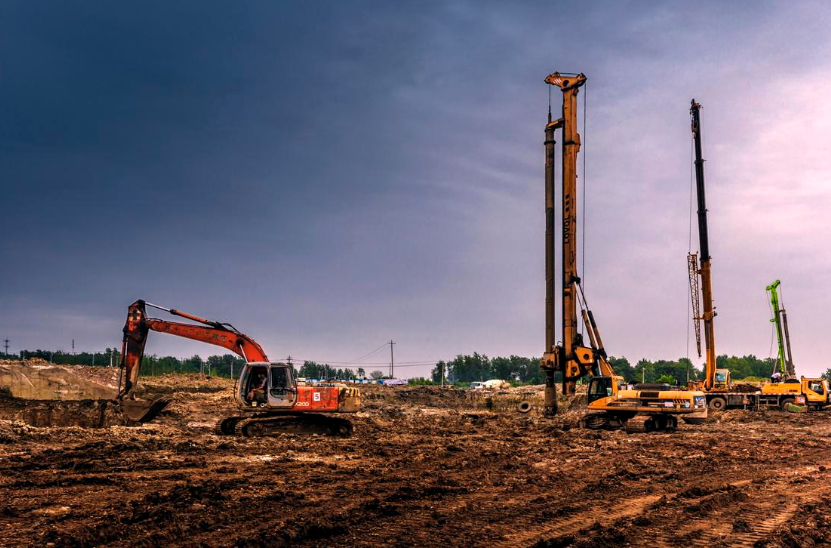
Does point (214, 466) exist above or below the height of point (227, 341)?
below

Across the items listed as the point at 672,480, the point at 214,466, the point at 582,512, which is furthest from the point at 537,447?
the point at 582,512

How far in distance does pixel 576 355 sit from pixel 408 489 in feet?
51.4

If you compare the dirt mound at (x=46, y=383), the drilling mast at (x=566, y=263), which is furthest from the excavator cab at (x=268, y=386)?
the dirt mound at (x=46, y=383)

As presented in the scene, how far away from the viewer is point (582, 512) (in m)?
10.5

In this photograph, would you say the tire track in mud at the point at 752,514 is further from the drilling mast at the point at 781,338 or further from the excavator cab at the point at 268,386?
the drilling mast at the point at 781,338

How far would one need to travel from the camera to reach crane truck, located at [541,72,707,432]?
26172 mm

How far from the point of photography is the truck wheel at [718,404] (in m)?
39.6

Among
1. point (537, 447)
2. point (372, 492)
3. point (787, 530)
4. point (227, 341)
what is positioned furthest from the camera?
point (227, 341)

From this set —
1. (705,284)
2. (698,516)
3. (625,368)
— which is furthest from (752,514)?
(625,368)

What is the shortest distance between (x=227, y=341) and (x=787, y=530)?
18.6 meters

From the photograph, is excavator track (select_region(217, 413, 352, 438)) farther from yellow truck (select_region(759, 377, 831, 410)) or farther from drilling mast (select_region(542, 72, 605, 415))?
yellow truck (select_region(759, 377, 831, 410))

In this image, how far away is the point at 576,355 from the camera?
2670 centimetres

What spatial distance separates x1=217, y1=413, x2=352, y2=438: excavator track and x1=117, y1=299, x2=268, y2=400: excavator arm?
2.00m

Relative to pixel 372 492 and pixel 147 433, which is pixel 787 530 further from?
pixel 147 433
